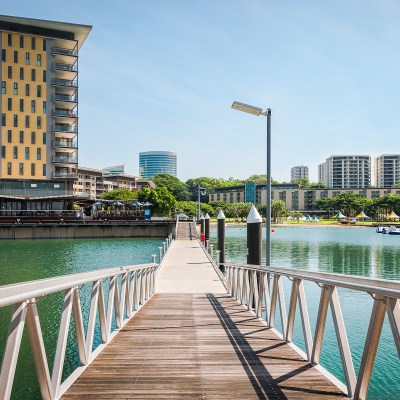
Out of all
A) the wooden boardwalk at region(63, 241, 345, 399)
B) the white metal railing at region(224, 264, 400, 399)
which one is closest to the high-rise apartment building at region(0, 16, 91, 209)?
the wooden boardwalk at region(63, 241, 345, 399)

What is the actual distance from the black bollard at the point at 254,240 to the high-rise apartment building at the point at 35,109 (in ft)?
175

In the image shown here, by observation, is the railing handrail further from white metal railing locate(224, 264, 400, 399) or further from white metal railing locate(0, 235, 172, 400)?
white metal railing locate(0, 235, 172, 400)

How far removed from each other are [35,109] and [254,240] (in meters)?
57.4

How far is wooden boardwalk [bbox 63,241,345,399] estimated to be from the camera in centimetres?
448

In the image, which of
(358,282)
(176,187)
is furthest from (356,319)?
(176,187)

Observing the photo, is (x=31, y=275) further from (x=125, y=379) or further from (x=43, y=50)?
(x=43, y=50)

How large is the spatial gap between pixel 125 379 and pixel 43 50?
67.4 metres

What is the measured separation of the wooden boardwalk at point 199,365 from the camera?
448cm

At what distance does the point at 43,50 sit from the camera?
212 ft

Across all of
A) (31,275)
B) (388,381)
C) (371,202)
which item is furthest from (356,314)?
(371,202)

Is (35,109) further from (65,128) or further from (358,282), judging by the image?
(358,282)

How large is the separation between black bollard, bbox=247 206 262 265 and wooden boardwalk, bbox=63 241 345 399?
4757 millimetres

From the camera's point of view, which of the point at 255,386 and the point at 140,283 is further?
the point at 140,283

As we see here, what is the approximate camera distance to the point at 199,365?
5.41 meters
